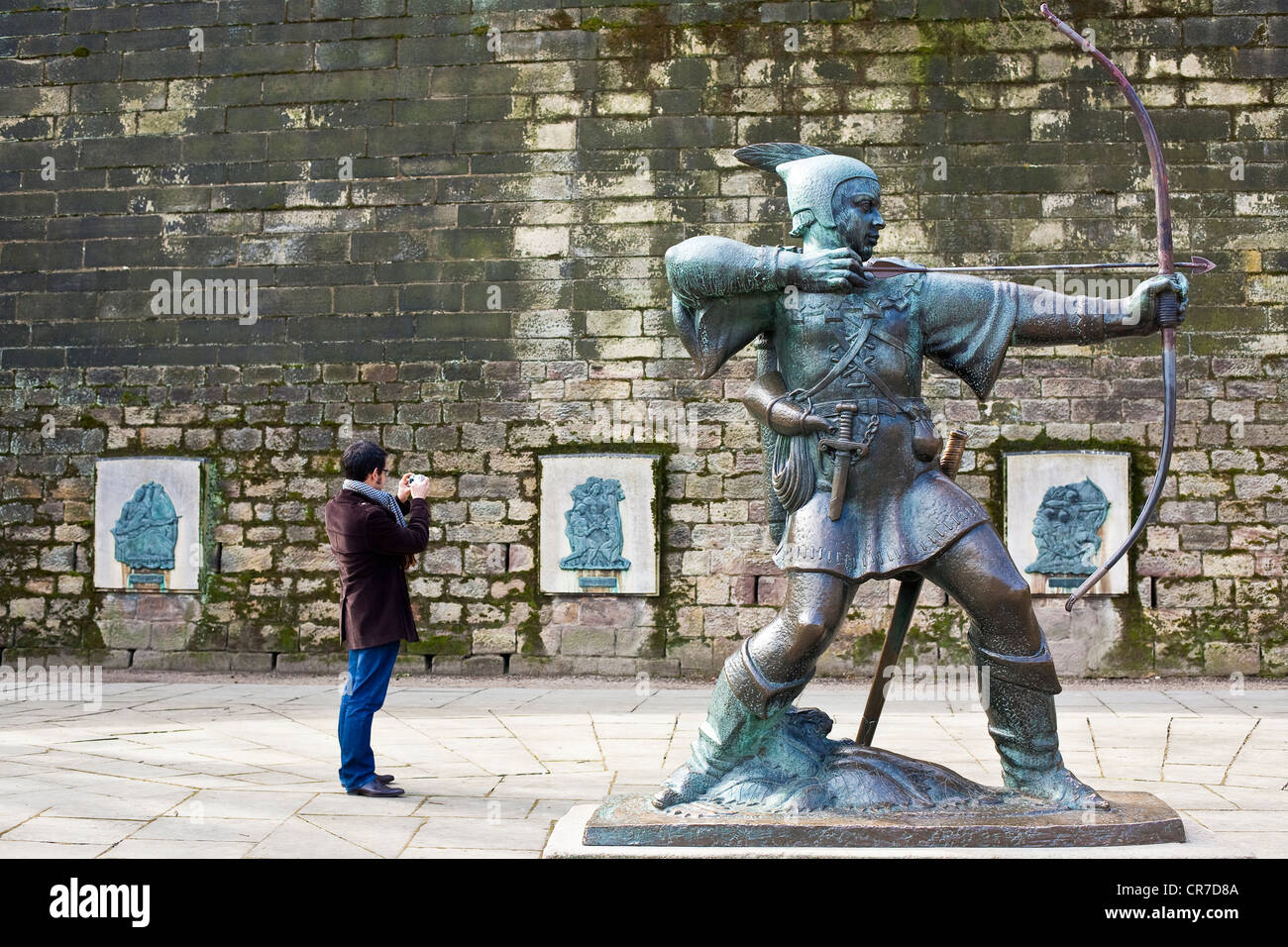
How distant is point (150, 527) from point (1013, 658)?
6798 millimetres

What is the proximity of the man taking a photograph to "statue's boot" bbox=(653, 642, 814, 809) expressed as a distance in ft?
4.52

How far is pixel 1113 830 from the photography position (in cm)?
314

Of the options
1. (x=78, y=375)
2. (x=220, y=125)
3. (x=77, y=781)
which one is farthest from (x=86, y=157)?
(x=77, y=781)

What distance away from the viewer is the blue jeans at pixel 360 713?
4.30 m

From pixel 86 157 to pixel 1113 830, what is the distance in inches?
328

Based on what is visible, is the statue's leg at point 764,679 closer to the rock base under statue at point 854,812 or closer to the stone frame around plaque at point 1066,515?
the rock base under statue at point 854,812

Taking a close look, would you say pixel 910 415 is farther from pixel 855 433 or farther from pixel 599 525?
pixel 599 525

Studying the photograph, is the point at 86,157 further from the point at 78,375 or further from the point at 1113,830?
the point at 1113,830

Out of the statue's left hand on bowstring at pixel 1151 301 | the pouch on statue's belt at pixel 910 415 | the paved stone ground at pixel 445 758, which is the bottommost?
the paved stone ground at pixel 445 758

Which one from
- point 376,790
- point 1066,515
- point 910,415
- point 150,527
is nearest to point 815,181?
point 910,415

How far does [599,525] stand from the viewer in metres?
7.97

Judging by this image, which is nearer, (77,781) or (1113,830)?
→ (1113,830)

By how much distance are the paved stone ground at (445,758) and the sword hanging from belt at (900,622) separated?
108 centimetres

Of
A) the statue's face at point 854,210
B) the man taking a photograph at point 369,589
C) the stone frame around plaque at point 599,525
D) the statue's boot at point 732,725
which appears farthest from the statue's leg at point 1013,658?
the stone frame around plaque at point 599,525
